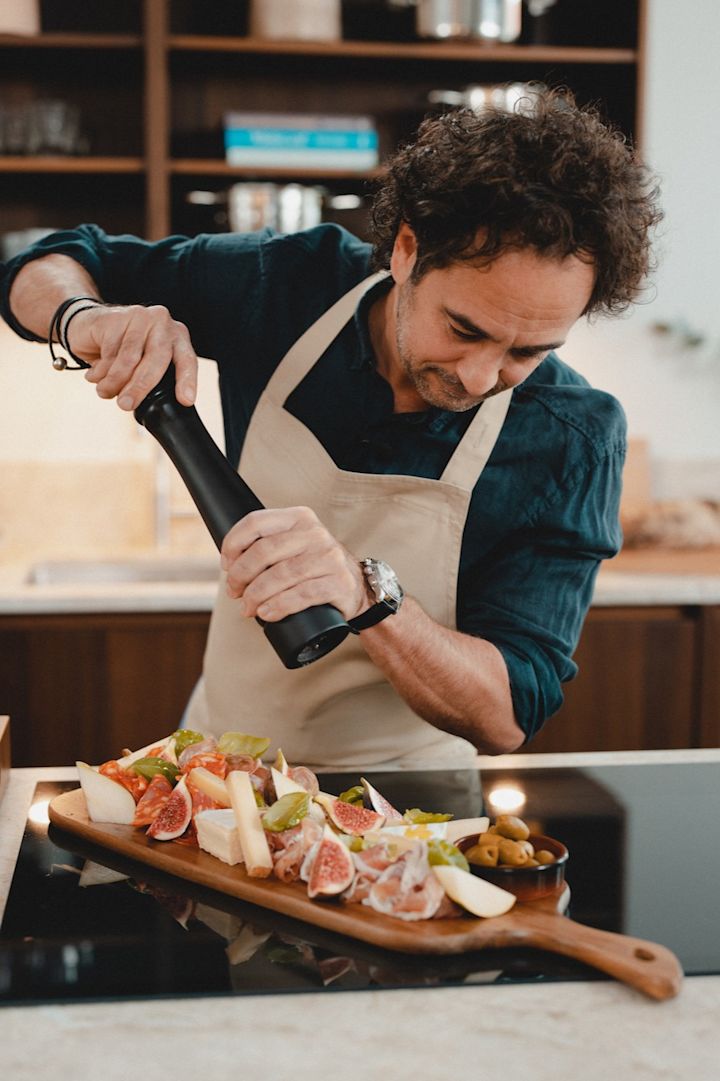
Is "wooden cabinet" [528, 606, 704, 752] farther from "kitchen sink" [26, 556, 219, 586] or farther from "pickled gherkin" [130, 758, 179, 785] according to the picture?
"pickled gherkin" [130, 758, 179, 785]

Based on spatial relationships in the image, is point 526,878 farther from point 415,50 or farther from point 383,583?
point 415,50

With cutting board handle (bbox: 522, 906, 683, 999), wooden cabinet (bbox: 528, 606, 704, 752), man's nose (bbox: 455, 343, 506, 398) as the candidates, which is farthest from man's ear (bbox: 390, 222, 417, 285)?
wooden cabinet (bbox: 528, 606, 704, 752)

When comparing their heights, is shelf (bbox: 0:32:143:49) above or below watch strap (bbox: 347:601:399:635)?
above

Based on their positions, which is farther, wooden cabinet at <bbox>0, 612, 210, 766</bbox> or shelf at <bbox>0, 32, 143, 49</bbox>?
shelf at <bbox>0, 32, 143, 49</bbox>

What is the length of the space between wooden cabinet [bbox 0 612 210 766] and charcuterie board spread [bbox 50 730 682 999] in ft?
4.66

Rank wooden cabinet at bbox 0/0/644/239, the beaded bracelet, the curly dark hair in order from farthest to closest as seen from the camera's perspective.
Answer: wooden cabinet at bbox 0/0/644/239, the beaded bracelet, the curly dark hair

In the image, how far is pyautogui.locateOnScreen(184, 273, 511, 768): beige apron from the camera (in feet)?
5.41

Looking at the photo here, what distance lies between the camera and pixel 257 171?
3.09m

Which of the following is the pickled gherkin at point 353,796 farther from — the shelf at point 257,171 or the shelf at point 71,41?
the shelf at point 71,41

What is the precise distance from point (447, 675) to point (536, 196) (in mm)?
586

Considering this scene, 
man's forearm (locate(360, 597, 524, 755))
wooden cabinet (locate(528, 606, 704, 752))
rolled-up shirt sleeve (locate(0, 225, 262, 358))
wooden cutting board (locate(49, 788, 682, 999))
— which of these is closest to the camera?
wooden cutting board (locate(49, 788, 682, 999))

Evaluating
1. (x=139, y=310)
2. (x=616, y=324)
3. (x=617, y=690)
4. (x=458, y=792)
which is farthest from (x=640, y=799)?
(x=616, y=324)

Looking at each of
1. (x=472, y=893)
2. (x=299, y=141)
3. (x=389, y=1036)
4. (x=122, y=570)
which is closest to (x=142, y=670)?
(x=122, y=570)

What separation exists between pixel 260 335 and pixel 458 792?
75 centimetres
